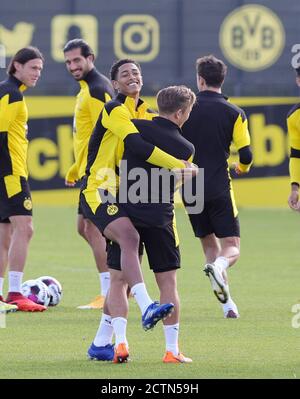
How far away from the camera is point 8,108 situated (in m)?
11.1

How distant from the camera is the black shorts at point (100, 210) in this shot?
332 inches

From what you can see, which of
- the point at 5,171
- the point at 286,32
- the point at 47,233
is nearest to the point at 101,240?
the point at 5,171

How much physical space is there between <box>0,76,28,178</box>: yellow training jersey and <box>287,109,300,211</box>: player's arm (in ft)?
7.94

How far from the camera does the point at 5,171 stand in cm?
1125

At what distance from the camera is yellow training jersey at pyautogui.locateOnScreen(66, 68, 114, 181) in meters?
11.4

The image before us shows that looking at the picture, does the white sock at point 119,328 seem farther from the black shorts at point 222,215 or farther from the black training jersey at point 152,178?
the black shorts at point 222,215

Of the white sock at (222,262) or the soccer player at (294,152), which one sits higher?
the soccer player at (294,152)

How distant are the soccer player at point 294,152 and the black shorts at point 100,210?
310 centimetres

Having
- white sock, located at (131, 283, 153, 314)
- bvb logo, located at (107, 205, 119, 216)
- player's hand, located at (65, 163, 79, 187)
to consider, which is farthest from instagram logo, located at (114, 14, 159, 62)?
white sock, located at (131, 283, 153, 314)

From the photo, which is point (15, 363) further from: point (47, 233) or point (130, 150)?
point (47, 233)

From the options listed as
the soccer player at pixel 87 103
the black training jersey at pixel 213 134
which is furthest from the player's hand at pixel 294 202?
the soccer player at pixel 87 103

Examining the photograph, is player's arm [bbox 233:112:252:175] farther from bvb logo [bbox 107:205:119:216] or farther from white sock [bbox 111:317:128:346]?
white sock [bbox 111:317:128:346]

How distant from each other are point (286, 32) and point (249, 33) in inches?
29.7

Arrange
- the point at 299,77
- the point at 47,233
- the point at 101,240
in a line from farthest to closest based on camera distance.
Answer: the point at 47,233
the point at 101,240
the point at 299,77
